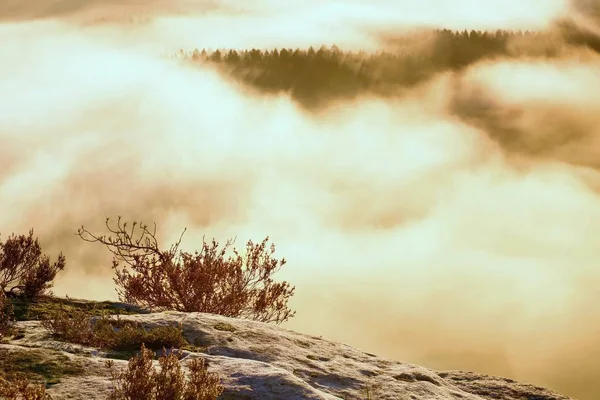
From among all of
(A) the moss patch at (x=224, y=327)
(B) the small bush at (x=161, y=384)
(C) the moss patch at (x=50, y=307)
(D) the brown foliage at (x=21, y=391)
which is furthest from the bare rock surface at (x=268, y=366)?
(C) the moss patch at (x=50, y=307)

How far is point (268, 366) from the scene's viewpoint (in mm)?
7402

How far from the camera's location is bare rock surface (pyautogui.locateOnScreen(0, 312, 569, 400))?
685 centimetres

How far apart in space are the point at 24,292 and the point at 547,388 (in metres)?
7.79

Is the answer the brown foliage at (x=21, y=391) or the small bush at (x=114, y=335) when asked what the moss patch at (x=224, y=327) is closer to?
the small bush at (x=114, y=335)

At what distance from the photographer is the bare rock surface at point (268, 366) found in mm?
6848

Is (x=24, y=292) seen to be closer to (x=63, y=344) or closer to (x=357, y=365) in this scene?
(x=63, y=344)

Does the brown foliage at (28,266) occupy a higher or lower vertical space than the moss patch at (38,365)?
higher

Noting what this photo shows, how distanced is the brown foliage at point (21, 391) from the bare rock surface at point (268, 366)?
14.5 inches

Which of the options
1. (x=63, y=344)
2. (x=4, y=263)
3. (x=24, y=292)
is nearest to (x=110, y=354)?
(x=63, y=344)

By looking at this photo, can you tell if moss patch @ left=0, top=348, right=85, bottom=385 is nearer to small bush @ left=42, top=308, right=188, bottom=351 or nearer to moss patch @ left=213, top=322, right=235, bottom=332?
small bush @ left=42, top=308, right=188, bottom=351

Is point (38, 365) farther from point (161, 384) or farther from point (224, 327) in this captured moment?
point (224, 327)

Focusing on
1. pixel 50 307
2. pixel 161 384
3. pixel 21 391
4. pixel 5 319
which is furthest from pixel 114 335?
pixel 50 307

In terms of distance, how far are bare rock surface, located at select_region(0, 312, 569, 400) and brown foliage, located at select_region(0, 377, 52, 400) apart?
369mm

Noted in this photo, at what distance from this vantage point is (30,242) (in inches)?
495
